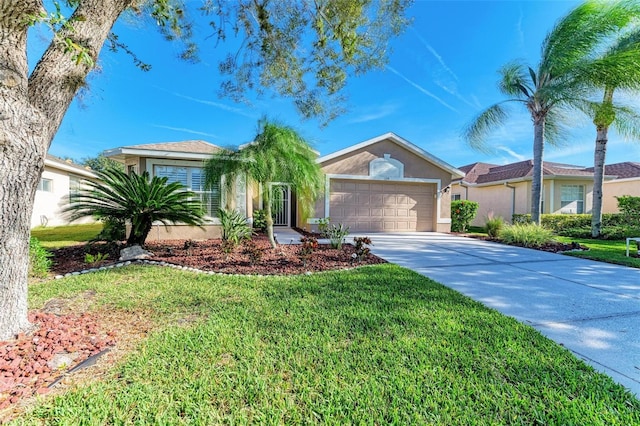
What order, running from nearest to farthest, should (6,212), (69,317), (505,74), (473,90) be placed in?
1. (6,212)
2. (69,317)
3. (505,74)
4. (473,90)

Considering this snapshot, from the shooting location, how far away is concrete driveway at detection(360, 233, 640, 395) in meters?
2.80

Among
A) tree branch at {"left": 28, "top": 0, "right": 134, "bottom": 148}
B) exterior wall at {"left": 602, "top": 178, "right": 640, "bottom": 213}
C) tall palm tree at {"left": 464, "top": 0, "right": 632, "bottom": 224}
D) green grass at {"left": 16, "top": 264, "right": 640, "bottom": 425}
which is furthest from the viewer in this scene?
exterior wall at {"left": 602, "top": 178, "right": 640, "bottom": 213}

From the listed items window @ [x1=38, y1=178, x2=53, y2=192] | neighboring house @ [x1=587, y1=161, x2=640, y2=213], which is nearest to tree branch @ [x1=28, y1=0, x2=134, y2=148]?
window @ [x1=38, y1=178, x2=53, y2=192]

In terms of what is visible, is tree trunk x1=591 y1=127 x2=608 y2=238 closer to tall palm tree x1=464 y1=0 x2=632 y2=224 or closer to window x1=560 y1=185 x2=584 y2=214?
tall palm tree x1=464 y1=0 x2=632 y2=224

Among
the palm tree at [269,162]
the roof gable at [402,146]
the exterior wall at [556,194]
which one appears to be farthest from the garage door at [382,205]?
the exterior wall at [556,194]

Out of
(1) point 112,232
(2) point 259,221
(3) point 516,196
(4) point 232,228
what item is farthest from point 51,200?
(3) point 516,196

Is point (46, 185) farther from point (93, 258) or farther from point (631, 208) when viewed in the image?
point (631, 208)

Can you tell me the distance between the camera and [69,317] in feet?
10.9

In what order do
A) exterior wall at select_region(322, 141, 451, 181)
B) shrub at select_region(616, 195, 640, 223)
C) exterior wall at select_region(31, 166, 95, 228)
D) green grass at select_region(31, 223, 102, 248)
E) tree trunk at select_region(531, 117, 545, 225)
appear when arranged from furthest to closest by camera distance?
exterior wall at select_region(31, 166, 95, 228), shrub at select_region(616, 195, 640, 223), exterior wall at select_region(322, 141, 451, 181), tree trunk at select_region(531, 117, 545, 225), green grass at select_region(31, 223, 102, 248)

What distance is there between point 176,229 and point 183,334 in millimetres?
7728

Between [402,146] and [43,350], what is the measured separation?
498 inches

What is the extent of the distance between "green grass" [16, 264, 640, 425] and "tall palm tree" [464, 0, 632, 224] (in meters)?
10.7

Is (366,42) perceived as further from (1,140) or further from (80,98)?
(1,140)

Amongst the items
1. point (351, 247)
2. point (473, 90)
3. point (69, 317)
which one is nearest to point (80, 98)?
point (69, 317)
